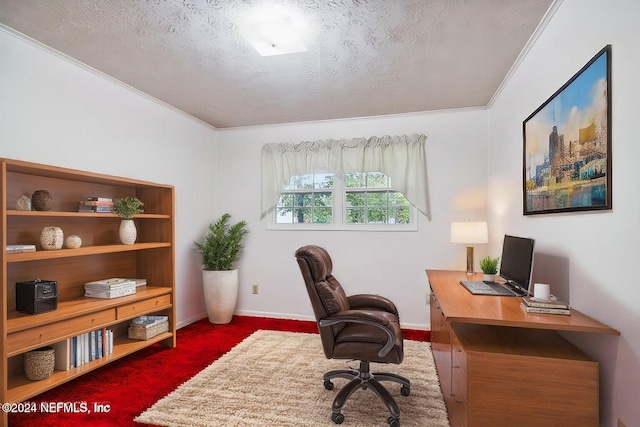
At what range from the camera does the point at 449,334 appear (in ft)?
6.82

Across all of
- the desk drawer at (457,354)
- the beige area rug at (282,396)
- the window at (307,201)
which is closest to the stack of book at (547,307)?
the desk drawer at (457,354)

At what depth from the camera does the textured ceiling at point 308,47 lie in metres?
2.05

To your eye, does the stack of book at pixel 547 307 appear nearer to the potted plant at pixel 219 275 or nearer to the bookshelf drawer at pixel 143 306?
the bookshelf drawer at pixel 143 306

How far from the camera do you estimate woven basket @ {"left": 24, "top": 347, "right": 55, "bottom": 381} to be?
7.51 ft

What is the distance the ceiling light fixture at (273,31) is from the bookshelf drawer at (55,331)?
2.41 metres

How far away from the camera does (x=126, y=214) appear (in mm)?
2941

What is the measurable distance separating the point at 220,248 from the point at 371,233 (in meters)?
1.90

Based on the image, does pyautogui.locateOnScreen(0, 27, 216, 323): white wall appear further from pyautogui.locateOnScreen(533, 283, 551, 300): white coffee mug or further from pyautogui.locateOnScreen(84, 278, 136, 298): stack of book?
pyautogui.locateOnScreen(533, 283, 551, 300): white coffee mug

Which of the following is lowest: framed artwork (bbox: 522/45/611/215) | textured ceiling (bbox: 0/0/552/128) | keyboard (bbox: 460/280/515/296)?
keyboard (bbox: 460/280/515/296)

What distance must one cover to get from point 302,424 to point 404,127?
10.9 feet

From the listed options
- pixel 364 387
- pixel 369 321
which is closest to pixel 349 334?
pixel 369 321

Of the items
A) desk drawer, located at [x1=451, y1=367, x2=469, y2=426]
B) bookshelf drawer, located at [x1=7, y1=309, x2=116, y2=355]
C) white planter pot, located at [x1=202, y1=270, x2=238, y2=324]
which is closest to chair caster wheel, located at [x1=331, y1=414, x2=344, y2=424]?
desk drawer, located at [x1=451, y1=367, x2=469, y2=426]

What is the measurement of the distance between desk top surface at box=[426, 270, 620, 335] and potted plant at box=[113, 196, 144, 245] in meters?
2.64

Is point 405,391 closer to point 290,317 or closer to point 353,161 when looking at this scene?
point 290,317
